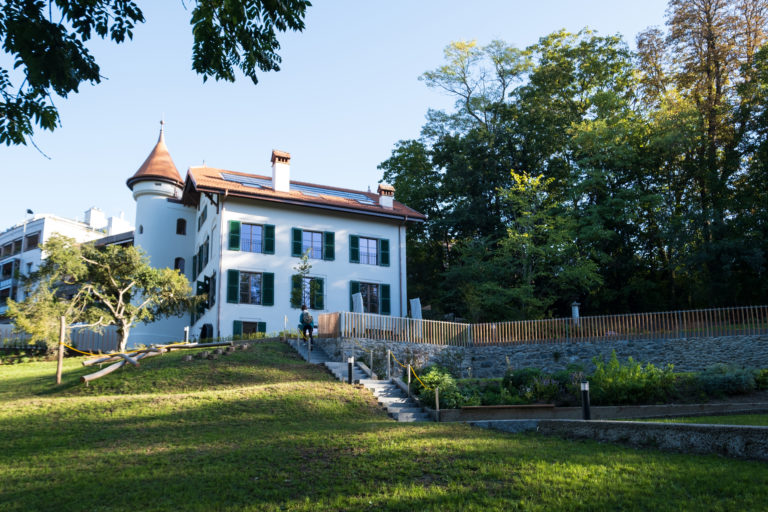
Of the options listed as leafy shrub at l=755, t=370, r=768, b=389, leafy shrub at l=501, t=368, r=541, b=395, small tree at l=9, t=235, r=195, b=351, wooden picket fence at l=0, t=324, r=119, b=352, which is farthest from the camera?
wooden picket fence at l=0, t=324, r=119, b=352

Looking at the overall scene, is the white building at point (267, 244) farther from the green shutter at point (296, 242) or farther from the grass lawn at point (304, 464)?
the grass lawn at point (304, 464)

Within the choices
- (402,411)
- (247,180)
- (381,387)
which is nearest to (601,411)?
(402,411)

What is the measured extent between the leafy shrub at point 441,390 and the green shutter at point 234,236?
1448 centimetres

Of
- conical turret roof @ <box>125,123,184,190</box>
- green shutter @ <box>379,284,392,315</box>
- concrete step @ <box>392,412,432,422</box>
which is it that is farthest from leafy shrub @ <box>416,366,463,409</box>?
conical turret roof @ <box>125,123,184,190</box>

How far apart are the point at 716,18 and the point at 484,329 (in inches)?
845

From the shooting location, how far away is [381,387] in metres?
17.0

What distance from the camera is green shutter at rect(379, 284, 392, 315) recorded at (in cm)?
3128

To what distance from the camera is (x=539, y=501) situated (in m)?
6.75

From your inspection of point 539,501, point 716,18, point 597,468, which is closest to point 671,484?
point 597,468

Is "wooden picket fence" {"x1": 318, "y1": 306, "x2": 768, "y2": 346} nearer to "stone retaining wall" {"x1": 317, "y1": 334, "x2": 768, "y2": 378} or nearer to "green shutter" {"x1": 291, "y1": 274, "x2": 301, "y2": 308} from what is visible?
"stone retaining wall" {"x1": 317, "y1": 334, "x2": 768, "y2": 378}

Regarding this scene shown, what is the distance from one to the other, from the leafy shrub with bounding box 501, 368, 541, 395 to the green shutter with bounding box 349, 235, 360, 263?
15.3 meters

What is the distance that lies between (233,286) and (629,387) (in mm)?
18020

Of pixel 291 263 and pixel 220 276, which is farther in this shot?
pixel 291 263

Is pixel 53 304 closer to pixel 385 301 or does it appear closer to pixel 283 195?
pixel 283 195
